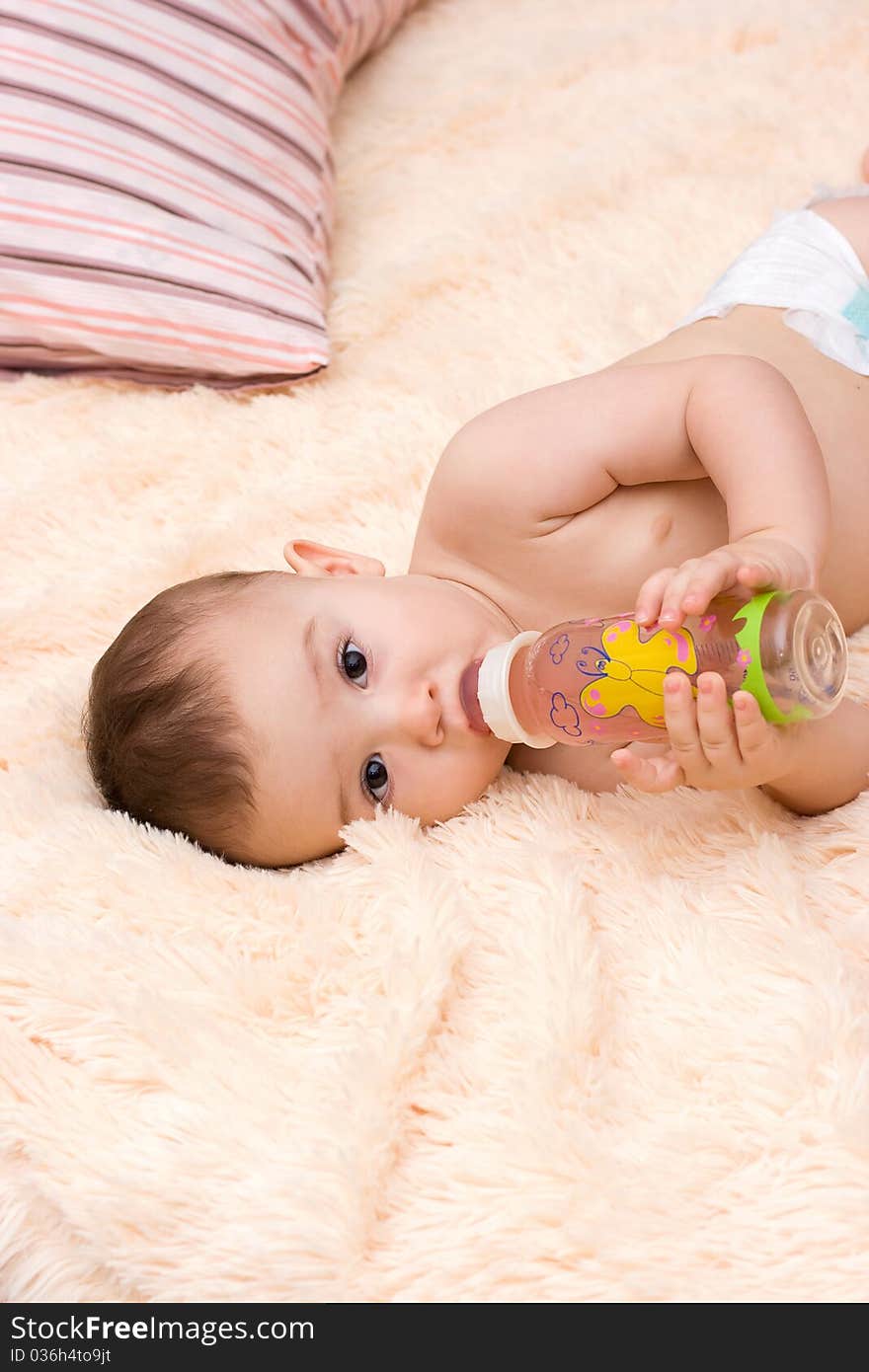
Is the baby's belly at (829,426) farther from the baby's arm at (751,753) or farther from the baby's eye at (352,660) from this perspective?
the baby's eye at (352,660)

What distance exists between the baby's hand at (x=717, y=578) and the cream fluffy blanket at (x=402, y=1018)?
24 centimetres

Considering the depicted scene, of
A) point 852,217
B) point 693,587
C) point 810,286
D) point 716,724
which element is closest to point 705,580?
point 693,587

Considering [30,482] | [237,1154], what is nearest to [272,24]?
[30,482]

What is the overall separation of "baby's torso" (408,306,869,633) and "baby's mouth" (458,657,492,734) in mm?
152

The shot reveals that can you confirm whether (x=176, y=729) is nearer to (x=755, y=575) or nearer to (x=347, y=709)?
(x=347, y=709)

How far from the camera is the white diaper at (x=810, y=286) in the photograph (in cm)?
138

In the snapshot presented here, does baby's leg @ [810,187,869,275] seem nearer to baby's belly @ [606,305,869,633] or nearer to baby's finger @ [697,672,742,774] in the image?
baby's belly @ [606,305,869,633]

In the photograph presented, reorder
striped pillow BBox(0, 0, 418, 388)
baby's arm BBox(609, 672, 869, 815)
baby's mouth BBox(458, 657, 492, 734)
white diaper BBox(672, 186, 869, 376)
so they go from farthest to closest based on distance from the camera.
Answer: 1. striped pillow BBox(0, 0, 418, 388)
2. white diaper BBox(672, 186, 869, 376)
3. baby's mouth BBox(458, 657, 492, 734)
4. baby's arm BBox(609, 672, 869, 815)

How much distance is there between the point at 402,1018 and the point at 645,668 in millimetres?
348

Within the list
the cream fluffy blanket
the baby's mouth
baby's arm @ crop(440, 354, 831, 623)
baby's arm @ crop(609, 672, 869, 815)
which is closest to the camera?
the cream fluffy blanket

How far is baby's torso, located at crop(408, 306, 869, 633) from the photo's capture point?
127 centimetres

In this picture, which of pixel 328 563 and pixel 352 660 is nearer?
pixel 352 660

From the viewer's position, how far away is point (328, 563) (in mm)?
1411

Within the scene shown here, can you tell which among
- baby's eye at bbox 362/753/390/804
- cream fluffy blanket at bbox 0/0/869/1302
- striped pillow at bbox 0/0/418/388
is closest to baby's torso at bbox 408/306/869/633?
cream fluffy blanket at bbox 0/0/869/1302
